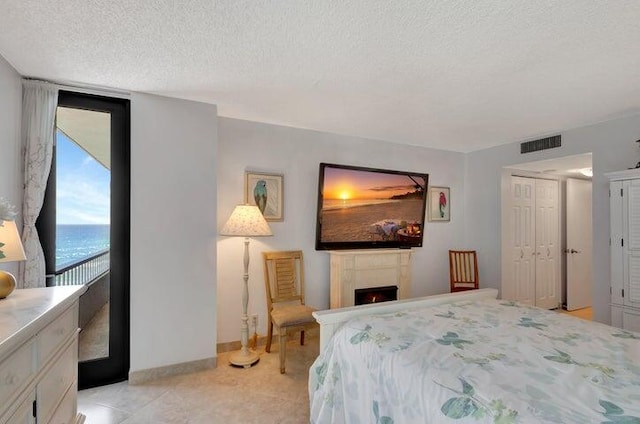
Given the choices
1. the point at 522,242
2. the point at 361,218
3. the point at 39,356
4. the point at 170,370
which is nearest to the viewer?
the point at 39,356

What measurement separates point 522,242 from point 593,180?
58.6 inches

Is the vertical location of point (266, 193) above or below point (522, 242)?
above

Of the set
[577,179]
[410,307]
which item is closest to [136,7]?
[410,307]

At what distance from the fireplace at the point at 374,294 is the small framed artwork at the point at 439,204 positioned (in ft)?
4.47

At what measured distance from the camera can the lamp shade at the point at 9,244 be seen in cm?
155

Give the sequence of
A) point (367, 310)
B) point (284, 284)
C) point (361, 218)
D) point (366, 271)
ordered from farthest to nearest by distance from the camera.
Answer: point (361, 218) < point (366, 271) < point (284, 284) < point (367, 310)

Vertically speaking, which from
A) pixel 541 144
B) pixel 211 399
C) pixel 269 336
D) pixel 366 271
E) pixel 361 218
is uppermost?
pixel 541 144

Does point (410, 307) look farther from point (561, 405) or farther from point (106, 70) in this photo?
point (106, 70)

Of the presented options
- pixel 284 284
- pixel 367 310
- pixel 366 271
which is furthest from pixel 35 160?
pixel 366 271

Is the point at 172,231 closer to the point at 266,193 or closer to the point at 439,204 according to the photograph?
the point at 266,193

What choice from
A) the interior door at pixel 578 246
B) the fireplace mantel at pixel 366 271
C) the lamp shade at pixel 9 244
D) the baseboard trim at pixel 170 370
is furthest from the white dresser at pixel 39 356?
the interior door at pixel 578 246

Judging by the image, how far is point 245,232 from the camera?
118 inches

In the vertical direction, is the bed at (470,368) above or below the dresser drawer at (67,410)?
above

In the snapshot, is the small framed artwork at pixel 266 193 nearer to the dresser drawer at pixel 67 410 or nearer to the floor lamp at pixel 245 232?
the floor lamp at pixel 245 232
